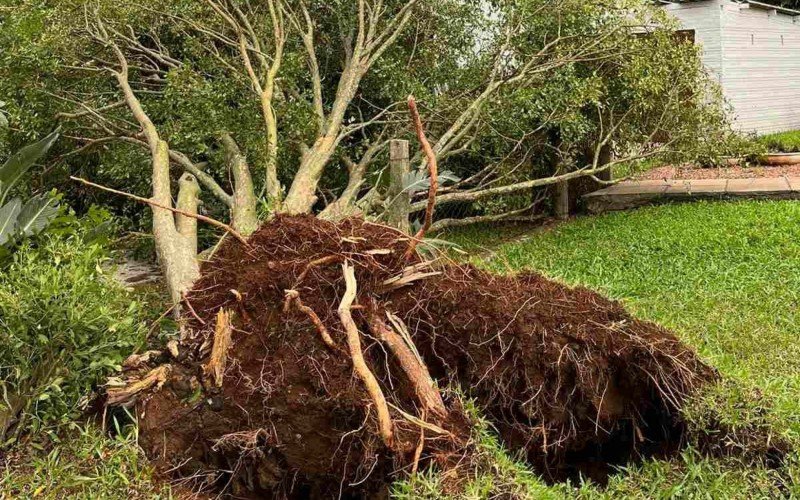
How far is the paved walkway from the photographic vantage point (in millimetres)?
10367

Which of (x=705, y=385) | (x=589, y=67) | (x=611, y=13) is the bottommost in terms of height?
(x=705, y=385)

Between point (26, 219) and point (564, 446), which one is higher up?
point (26, 219)

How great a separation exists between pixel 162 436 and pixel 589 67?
7.34 meters

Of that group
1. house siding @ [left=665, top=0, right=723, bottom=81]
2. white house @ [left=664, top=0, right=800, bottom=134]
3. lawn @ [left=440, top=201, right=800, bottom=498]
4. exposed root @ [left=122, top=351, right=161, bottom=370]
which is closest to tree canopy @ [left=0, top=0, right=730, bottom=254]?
lawn @ [left=440, top=201, right=800, bottom=498]

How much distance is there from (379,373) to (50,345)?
1.60 meters

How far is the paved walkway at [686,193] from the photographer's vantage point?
1037 centimetres

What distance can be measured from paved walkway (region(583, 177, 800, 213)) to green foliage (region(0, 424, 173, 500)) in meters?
8.28

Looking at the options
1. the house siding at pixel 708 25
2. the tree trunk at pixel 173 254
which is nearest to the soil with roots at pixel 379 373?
the tree trunk at pixel 173 254

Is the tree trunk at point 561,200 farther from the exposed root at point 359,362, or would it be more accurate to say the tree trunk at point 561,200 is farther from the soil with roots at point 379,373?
the exposed root at point 359,362

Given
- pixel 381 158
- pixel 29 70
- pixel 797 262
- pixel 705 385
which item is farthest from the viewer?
pixel 381 158

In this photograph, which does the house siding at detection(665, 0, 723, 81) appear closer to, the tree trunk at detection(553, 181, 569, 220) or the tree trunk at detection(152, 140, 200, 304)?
the tree trunk at detection(553, 181, 569, 220)

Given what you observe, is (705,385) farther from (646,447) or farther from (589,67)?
(589,67)

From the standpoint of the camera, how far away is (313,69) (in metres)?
8.03

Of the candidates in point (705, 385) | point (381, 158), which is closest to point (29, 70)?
point (381, 158)
